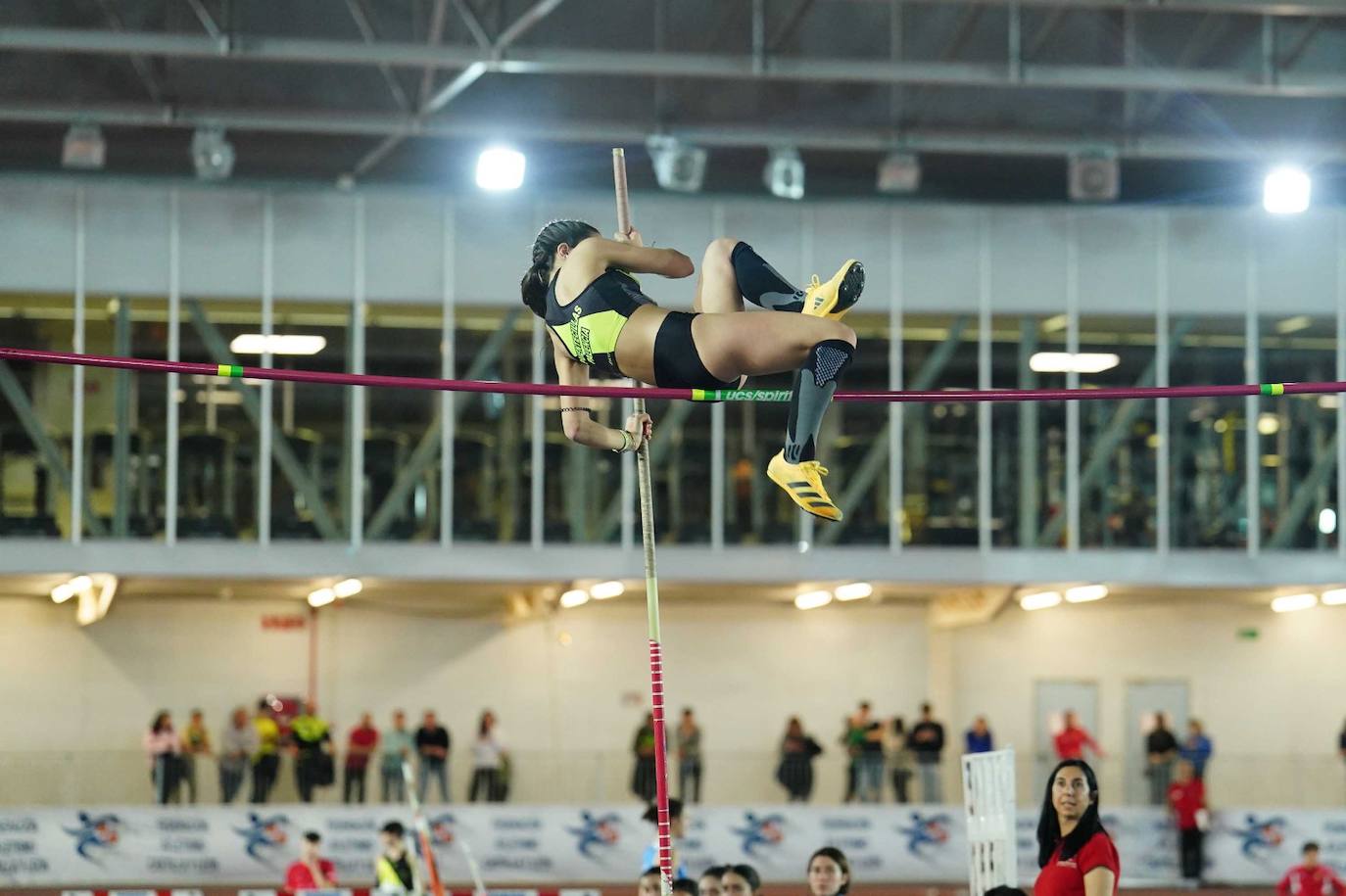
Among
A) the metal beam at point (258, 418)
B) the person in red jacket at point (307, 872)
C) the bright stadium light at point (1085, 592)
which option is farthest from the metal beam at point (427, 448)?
the bright stadium light at point (1085, 592)

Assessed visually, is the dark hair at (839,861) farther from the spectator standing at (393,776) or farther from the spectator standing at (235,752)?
the spectator standing at (235,752)

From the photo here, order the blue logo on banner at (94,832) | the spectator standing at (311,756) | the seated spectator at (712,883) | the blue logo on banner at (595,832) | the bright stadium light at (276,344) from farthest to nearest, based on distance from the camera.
A: the bright stadium light at (276,344), the spectator standing at (311,756), the blue logo on banner at (595,832), the blue logo on banner at (94,832), the seated spectator at (712,883)

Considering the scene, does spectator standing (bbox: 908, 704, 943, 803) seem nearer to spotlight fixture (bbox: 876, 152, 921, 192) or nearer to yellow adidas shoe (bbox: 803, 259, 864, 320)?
spotlight fixture (bbox: 876, 152, 921, 192)

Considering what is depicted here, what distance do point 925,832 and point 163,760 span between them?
8342 millimetres

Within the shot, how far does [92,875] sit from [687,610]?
30.2ft

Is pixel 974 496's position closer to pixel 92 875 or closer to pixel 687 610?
pixel 687 610

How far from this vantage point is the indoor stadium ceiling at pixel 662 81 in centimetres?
2089

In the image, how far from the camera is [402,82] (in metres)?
24.0

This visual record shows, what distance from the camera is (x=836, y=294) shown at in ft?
22.6

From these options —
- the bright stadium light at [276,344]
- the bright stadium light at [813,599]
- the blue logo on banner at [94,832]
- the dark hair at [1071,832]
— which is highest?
the bright stadium light at [276,344]

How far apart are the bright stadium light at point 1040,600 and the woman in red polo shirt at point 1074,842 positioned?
20.2 metres

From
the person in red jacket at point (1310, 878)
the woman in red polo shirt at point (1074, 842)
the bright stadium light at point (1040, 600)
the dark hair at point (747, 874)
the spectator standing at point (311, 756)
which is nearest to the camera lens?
the woman in red polo shirt at point (1074, 842)

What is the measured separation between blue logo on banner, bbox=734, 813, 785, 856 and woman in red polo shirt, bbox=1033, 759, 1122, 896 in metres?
15.5

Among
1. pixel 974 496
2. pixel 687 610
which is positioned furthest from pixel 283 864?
pixel 974 496
